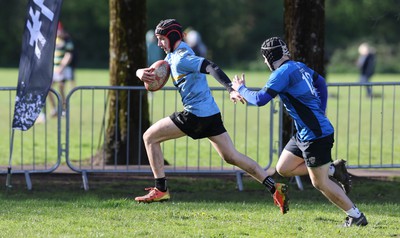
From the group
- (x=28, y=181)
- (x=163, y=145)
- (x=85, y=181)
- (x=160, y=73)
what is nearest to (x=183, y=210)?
(x=160, y=73)

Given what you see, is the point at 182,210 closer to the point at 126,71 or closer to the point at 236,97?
the point at 236,97

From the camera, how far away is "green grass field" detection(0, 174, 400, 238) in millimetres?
A: 8164

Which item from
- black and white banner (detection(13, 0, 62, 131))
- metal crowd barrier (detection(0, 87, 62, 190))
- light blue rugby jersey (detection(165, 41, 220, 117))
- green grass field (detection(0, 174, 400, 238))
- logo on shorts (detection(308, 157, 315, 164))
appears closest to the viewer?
green grass field (detection(0, 174, 400, 238))

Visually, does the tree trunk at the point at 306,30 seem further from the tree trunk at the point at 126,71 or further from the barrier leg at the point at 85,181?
the barrier leg at the point at 85,181

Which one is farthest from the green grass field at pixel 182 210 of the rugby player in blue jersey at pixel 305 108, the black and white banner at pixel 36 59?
the black and white banner at pixel 36 59

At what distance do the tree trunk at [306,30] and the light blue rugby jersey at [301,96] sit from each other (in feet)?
12.0

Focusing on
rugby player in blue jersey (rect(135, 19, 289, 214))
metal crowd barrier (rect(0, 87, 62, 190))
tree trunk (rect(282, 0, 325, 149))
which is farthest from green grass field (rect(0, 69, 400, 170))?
rugby player in blue jersey (rect(135, 19, 289, 214))

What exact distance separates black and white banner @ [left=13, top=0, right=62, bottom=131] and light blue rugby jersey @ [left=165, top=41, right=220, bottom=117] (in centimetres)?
179

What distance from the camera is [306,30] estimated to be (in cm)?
1196

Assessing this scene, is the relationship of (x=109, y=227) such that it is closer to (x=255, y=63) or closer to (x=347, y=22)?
(x=255, y=63)

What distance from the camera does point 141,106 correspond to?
13.0m

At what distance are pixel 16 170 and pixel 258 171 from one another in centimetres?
402

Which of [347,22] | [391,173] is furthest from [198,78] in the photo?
[347,22]

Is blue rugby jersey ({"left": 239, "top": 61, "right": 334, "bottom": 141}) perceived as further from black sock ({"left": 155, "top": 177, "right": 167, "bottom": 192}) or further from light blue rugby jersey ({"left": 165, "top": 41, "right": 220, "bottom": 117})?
black sock ({"left": 155, "top": 177, "right": 167, "bottom": 192})
